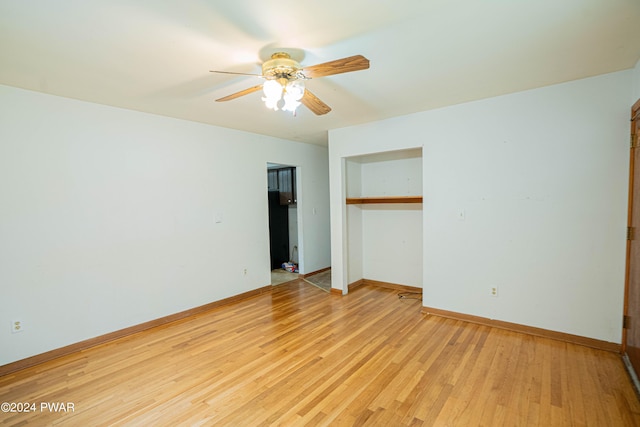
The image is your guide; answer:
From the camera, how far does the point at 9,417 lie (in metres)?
1.92

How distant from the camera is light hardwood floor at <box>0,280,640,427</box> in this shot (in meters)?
1.88

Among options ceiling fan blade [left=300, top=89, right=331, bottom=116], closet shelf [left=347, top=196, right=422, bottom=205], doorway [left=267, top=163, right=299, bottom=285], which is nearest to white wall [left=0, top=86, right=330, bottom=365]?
doorway [left=267, top=163, right=299, bottom=285]

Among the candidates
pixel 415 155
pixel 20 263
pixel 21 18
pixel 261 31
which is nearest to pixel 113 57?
pixel 21 18

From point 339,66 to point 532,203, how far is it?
7.83 feet

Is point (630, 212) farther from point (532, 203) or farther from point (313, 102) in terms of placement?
point (313, 102)

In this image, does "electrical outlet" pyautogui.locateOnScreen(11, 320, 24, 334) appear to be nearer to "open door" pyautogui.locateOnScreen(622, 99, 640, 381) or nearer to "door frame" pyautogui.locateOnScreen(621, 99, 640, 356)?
"open door" pyautogui.locateOnScreen(622, 99, 640, 381)

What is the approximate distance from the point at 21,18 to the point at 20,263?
1.98 metres

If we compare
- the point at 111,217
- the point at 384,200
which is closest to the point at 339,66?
the point at 384,200

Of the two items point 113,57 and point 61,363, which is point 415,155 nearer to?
point 113,57

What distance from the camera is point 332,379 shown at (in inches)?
89.2

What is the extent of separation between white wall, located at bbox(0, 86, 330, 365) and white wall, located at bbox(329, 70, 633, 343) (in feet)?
8.14

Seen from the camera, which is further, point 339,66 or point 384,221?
point 384,221

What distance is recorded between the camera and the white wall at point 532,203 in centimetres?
254

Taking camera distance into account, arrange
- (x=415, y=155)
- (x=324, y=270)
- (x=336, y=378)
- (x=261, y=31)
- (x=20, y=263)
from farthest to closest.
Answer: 1. (x=324, y=270)
2. (x=415, y=155)
3. (x=20, y=263)
4. (x=336, y=378)
5. (x=261, y=31)
